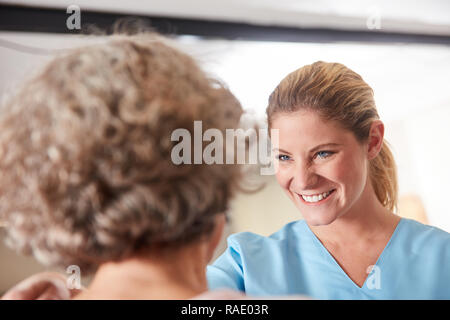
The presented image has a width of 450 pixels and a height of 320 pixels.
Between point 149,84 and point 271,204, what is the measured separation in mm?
518

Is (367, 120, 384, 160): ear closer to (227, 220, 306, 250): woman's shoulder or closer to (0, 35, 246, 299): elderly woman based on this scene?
(227, 220, 306, 250): woman's shoulder

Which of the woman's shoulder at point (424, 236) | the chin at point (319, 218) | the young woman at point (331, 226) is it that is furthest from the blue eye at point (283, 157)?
the woman's shoulder at point (424, 236)

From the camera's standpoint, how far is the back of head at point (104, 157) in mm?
390

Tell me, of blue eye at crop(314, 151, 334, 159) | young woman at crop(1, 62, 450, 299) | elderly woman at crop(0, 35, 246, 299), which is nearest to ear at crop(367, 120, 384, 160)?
young woman at crop(1, 62, 450, 299)

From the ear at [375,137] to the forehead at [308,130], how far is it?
7cm

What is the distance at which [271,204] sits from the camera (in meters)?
0.87

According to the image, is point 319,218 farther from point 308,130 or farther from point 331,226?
point 308,130

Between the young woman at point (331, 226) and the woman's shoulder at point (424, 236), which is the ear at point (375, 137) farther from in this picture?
the woman's shoulder at point (424, 236)

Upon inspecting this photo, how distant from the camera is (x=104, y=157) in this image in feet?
1.28

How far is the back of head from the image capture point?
390mm

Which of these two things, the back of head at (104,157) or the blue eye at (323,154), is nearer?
the back of head at (104,157)

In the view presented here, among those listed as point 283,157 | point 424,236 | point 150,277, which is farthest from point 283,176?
point 150,277
